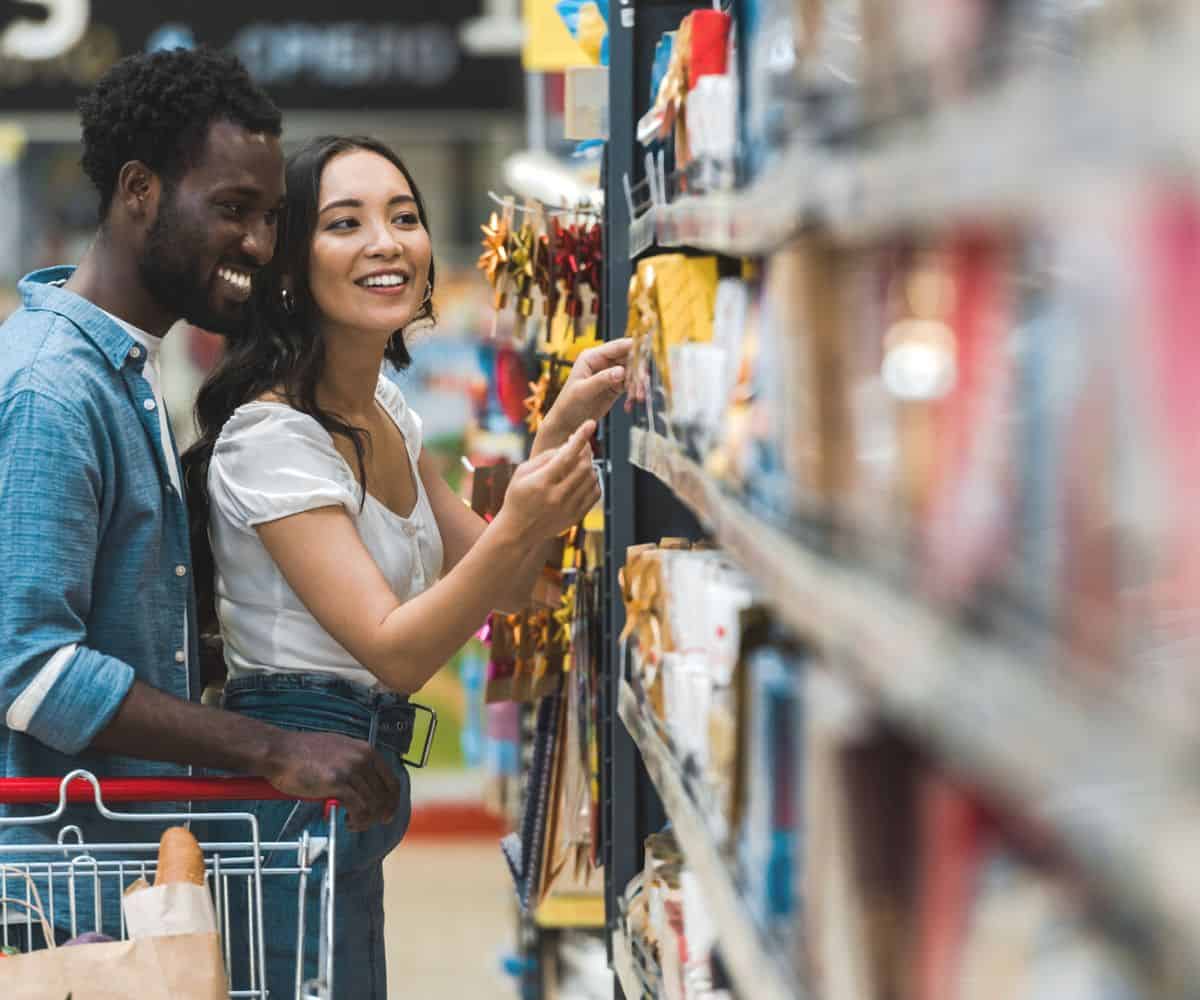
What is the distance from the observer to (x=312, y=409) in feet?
8.75

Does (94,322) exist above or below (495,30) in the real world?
below

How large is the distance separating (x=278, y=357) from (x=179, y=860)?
977mm

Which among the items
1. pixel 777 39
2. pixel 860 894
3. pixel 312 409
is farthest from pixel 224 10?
pixel 860 894

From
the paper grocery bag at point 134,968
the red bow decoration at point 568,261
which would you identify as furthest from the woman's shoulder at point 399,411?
the paper grocery bag at point 134,968

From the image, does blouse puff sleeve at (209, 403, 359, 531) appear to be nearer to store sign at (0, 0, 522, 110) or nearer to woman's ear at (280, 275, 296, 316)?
woman's ear at (280, 275, 296, 316)

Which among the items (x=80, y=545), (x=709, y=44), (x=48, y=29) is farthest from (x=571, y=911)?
(x=48, y=29)

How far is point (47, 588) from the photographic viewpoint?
2.24 m

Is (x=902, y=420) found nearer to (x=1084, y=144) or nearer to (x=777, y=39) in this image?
(x=1084, y=144)

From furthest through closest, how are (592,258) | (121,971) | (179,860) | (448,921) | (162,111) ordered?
(448,921) → (592,258) → (162,111) → (179,860) → (121,971)

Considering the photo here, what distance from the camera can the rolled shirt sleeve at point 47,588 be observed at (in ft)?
7.30

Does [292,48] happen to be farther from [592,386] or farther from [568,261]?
[592,386]

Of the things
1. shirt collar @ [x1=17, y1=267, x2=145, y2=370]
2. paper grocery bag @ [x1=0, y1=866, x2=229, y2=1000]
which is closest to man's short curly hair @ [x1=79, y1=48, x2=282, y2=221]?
shirt collar @ [x1=17, y1=267, x2=145, y2=370]

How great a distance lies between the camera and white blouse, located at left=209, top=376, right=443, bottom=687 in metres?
2.52

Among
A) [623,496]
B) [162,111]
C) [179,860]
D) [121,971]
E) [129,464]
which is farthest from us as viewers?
[623,496]
